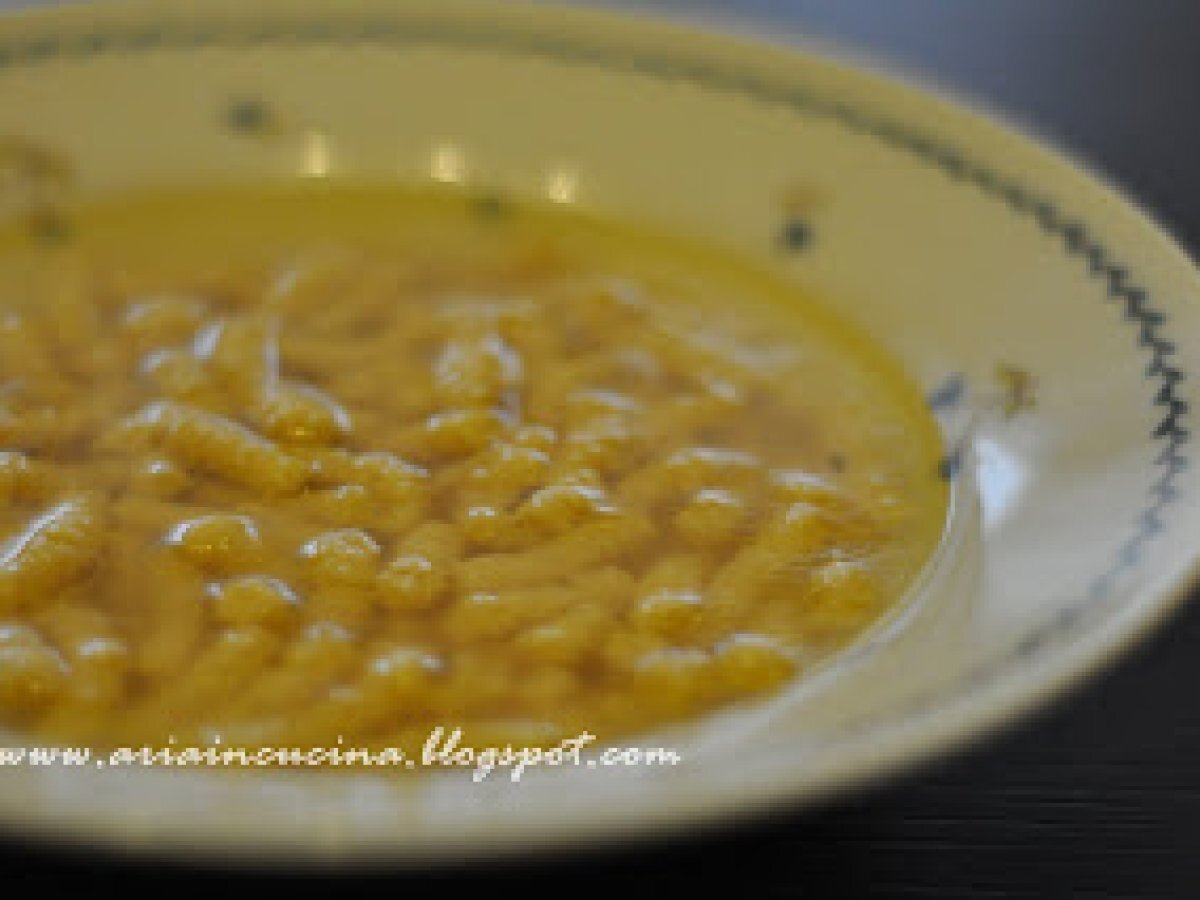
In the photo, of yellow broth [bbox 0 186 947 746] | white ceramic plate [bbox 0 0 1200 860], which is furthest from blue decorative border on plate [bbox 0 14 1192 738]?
yellow broth [bbox 0 186 947 746]

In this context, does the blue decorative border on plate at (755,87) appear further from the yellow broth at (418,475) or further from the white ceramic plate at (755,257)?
the yellow broth at (418,475)

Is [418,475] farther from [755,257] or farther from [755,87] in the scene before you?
[755,87]

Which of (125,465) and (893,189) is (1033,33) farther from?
(125,465)

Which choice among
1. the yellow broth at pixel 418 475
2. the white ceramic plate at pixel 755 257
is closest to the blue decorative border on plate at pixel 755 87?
the white ceramic plate at pixel 755 257

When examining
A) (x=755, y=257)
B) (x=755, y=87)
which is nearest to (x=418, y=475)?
(x=755, y=257)

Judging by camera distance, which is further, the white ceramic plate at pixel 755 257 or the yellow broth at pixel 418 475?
the yellow broth at pixel 418 475

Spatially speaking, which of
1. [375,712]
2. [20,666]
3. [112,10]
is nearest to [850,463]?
[375,712]
